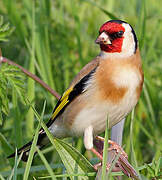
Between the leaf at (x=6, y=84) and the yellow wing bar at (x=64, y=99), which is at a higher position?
the leaf at (x=6, y=84)

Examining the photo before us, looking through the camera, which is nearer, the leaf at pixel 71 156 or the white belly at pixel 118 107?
the leaf at pixel 71 156

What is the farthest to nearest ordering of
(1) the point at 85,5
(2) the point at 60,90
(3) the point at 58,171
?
1. (1) the point at 85,5
2. (2) the point at 60,90
3. (3) the point at 58,171

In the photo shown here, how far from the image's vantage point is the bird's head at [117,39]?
7.82 ft

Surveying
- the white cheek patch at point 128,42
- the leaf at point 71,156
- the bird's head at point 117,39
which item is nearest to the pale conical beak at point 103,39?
the bird's head at point 117,39

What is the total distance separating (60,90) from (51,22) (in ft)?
1.98

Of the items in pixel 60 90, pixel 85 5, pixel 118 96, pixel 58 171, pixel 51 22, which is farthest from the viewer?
pixel 85 5

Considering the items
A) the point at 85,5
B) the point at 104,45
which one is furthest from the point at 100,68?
the point at 85,5

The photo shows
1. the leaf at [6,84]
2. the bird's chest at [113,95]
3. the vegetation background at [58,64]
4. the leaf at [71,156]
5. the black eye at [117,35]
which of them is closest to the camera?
the leaf at [71,156]

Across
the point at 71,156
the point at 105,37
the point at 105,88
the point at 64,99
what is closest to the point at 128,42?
the point at 105,37

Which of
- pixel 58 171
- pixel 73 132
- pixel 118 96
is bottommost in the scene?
pixel 58 171

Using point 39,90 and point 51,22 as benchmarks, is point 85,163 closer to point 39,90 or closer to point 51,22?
point 39,90

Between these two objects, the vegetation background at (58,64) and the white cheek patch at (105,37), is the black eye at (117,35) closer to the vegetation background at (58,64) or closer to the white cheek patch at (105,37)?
the white cheek patch at (105,37)

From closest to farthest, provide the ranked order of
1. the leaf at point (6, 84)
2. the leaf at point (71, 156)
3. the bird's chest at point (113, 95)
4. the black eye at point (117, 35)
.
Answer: the leaf at point (71, 156) → the leaf at point (6, 84) → the bird's chest at point (113, 95) → the black eye at point (117, 35)

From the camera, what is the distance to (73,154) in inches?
75.7
